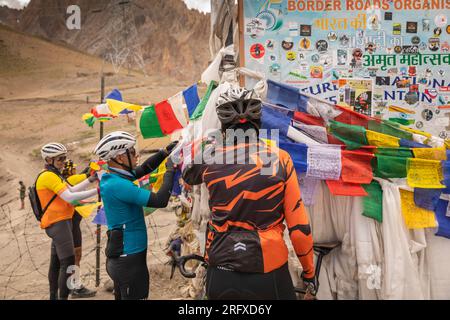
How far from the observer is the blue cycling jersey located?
129 inches

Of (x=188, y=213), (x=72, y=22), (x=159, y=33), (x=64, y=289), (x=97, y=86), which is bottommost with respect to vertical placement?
(x=64, y=289)

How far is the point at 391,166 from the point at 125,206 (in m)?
2.10

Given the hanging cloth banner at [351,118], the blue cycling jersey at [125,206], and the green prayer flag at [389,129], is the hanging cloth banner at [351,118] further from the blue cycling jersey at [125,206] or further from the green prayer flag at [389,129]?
the blue cycling jersey at [125,206]

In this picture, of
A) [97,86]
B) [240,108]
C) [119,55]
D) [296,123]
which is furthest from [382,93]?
[119,55]

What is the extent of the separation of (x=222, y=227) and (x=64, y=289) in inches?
110

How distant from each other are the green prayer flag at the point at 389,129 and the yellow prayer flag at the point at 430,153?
173mm

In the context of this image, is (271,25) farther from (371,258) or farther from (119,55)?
(119,55)

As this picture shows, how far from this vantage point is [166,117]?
479 centimetres

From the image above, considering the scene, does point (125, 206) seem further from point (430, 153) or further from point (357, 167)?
point (430, 153)

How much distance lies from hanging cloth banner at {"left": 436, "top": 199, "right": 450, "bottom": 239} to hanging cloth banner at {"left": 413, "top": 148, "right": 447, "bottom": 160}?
0.34 metres

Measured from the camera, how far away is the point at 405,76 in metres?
4.13

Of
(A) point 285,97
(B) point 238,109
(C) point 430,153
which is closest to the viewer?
(B) point 238,109

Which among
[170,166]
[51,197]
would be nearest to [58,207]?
[51,197]

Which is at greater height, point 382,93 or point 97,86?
point 97,86
